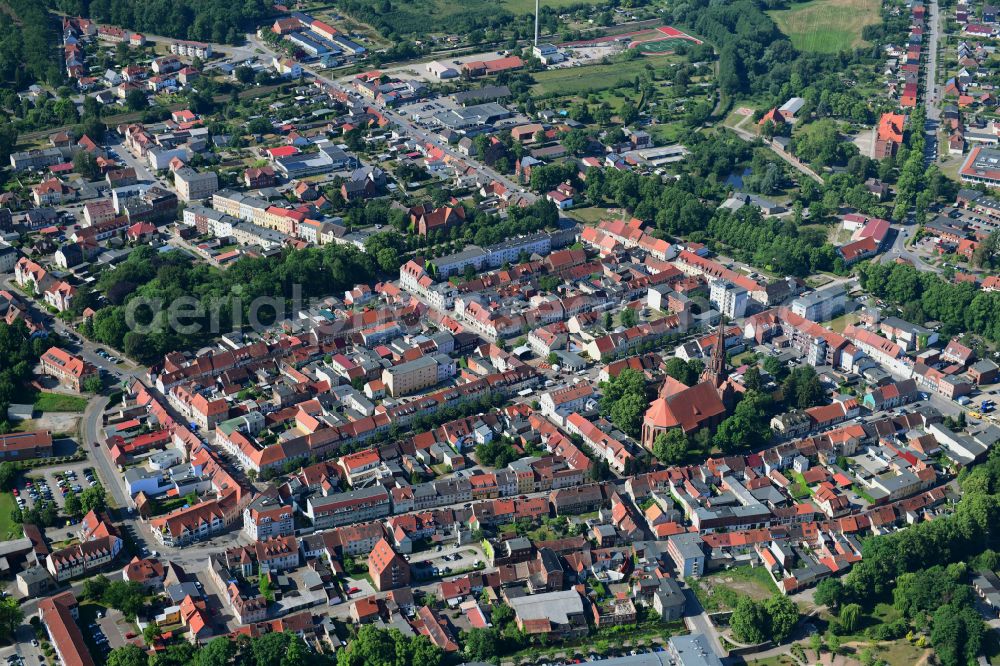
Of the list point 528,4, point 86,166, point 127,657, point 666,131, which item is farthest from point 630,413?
point 528,4

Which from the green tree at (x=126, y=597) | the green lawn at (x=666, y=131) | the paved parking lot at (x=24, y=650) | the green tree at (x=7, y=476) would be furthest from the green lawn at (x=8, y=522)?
the green lawn at (x=666, y=131)

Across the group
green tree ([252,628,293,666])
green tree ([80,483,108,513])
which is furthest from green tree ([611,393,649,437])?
green tree ([80,483,108,513])

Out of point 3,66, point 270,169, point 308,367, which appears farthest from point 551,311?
point 3,66

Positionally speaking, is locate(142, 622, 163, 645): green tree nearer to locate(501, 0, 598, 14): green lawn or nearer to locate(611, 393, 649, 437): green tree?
locate(611, 393, 649, 437): green tree

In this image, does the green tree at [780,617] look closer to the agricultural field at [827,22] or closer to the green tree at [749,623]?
the green tree at [749,623]

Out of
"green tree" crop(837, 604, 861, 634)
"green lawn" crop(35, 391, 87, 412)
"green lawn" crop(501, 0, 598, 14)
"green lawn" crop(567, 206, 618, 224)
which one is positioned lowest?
"green tree" crop(837, 604, 861, 634)

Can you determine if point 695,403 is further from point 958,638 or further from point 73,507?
point 73,507
